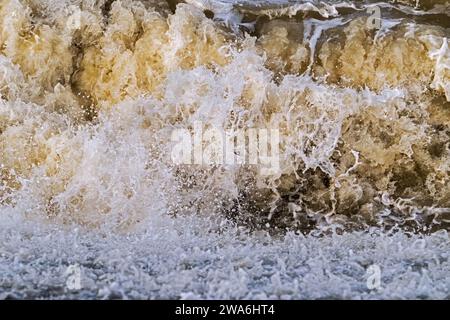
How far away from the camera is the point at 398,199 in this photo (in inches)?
206

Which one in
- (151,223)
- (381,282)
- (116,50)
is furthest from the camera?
(116,50)

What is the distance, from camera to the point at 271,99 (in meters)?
5.29

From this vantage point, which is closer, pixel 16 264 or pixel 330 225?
pixel 16 264

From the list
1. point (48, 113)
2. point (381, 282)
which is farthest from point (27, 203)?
point (381, 282)

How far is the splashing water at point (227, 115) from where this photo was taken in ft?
16.4

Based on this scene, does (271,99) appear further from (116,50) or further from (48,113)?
(48,113)

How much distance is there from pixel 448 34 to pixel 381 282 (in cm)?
256

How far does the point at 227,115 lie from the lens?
526 cm

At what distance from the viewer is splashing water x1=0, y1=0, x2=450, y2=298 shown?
5.00m

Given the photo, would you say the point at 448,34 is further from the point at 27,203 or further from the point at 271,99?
the point at 27,203
